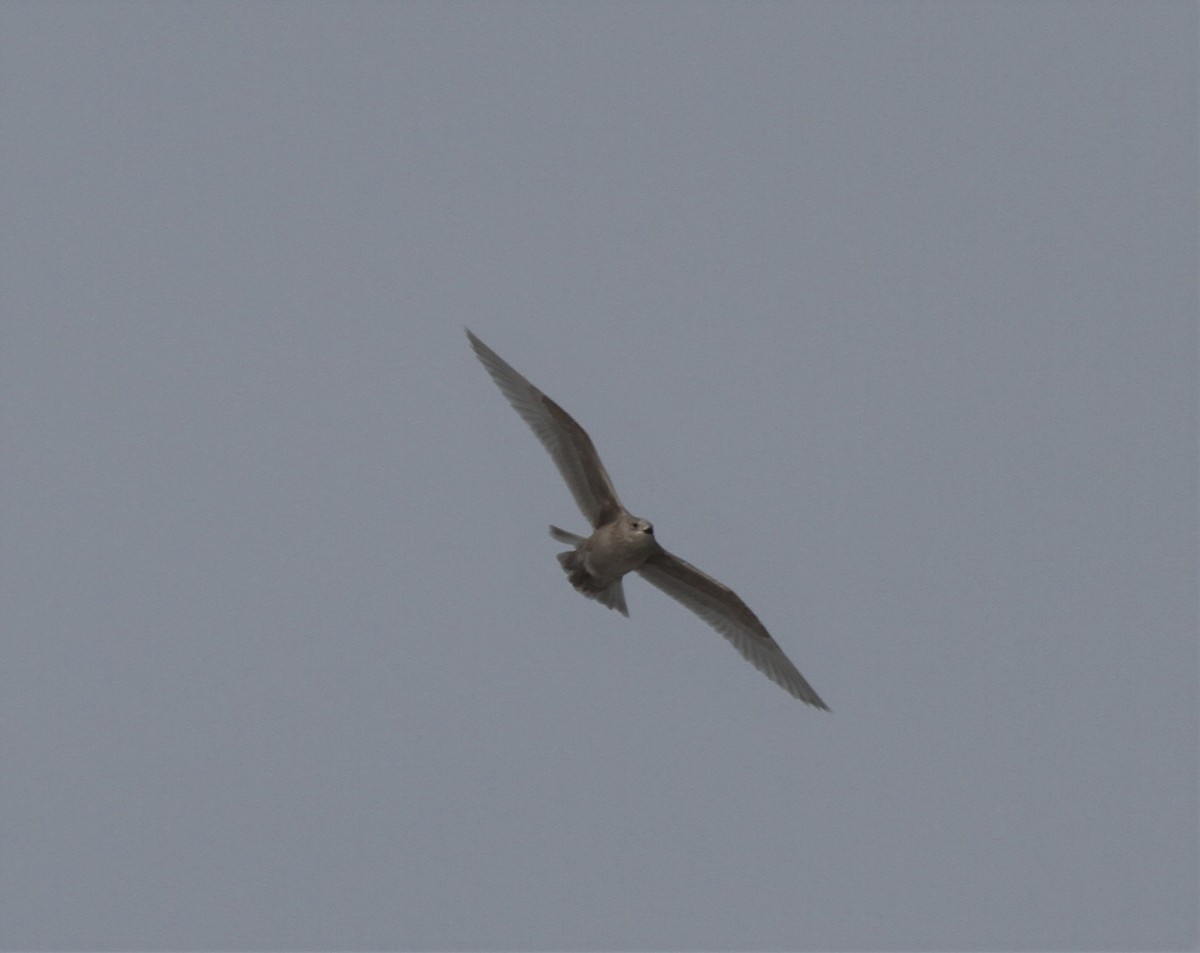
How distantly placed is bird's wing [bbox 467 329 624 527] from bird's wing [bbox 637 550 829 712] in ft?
3.33

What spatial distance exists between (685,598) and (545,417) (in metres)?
3.20

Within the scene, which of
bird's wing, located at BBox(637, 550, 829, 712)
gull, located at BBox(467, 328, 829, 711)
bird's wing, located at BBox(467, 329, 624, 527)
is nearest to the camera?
gull, located at BBox(467, 328, 829, 711)

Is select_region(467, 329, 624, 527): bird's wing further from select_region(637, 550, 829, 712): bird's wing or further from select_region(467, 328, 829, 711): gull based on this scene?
select_region(637, 550, 829, 712): bird's wing

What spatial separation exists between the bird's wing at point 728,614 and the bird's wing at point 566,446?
1.01 metres

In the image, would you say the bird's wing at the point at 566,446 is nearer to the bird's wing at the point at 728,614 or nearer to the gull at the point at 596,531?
the gull at the point at 596,531

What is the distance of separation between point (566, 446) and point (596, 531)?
1163mm

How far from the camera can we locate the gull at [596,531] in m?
23.5

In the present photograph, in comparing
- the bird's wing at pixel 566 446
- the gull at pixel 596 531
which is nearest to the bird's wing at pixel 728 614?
the gull at pixel 596 531

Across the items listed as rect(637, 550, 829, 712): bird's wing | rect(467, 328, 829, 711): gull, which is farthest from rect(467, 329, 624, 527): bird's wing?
rect(637, 550, 829, 712): bird's wing

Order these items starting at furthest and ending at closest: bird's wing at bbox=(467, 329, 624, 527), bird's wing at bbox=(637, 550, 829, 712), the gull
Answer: bird's wing at bbox=(637, 550, 829, 712) < bird's wing at bbox=(467, 329, 624, 527) < the gull

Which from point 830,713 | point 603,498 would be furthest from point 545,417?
point 830,713

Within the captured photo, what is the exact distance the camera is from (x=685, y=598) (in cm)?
2525

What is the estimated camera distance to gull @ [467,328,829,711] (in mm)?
23500

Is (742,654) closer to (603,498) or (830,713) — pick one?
(830,713)
